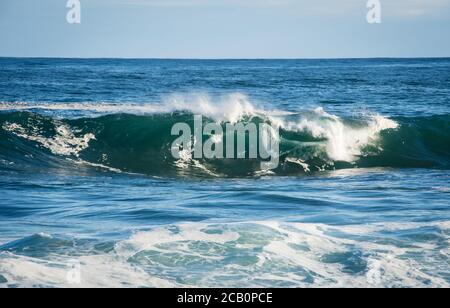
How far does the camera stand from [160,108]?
19562 millimetres

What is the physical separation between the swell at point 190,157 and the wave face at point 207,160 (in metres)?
0.02

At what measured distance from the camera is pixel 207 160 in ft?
49.5

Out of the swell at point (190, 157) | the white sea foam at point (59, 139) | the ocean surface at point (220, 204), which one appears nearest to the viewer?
the ocean surface at point (220, 204)

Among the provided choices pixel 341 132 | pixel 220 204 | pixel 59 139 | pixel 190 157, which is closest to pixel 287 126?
pixel 341 132

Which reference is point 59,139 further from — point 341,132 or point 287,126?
point 341,132

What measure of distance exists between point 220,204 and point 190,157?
5531 mm

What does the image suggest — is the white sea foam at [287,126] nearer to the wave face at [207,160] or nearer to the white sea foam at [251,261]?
the wave face at [207,160]

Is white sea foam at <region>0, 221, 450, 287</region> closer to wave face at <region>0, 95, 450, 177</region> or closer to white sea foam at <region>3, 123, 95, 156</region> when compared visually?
wave face at <region>0, 95, 450, 177</region>

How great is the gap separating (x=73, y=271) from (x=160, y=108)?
13.3 m

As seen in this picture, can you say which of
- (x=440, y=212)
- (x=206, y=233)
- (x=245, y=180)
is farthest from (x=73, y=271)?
(x=245, y=180)

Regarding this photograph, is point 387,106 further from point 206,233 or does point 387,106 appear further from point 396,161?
point 206,233

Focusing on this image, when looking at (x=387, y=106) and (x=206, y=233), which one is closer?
(x=206, y=233)

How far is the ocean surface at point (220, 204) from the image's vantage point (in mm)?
6664

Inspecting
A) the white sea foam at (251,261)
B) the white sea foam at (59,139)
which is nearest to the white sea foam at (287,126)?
the white sea foam at (59,139)
